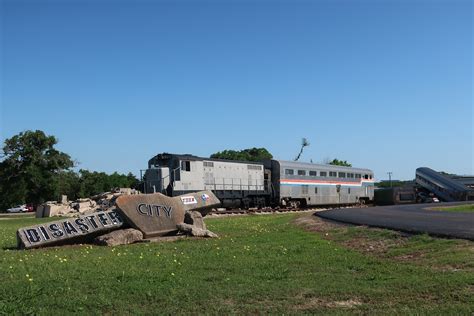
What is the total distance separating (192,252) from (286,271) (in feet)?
11.6

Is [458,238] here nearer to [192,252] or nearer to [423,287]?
[423,287]

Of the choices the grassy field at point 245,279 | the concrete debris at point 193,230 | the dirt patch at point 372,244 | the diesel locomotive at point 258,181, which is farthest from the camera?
the diesel locomotive at point 258,181

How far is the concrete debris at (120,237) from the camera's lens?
14.1m

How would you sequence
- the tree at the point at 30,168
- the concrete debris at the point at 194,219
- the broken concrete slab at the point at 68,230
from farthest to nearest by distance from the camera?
the tree at the point at 30,168 → the concrete debris at the point at 194,219 → the broken concrete slab at the point at 68,230

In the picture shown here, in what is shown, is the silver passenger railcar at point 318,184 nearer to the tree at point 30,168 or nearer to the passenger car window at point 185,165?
the passenger car window at point 185,165

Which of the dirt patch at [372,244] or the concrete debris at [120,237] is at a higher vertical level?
the concrete debris at [120,237]

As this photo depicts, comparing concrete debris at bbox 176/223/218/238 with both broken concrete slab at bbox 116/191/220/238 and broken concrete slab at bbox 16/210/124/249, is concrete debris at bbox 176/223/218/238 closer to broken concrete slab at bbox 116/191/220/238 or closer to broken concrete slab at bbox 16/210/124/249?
broken concrete slab at bbox 116/191/220/238

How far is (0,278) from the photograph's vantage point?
8.57 meters

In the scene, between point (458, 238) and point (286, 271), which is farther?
point (458, 238)

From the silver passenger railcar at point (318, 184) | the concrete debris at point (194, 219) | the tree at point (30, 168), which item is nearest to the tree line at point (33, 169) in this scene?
the tree at point (30, 168)

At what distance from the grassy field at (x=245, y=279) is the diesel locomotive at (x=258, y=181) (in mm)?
22532

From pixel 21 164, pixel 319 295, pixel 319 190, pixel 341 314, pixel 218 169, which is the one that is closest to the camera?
pixel 341 314

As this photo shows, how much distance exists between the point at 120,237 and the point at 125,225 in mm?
775

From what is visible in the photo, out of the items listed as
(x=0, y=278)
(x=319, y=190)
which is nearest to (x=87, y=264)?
(x=0, y=278)
